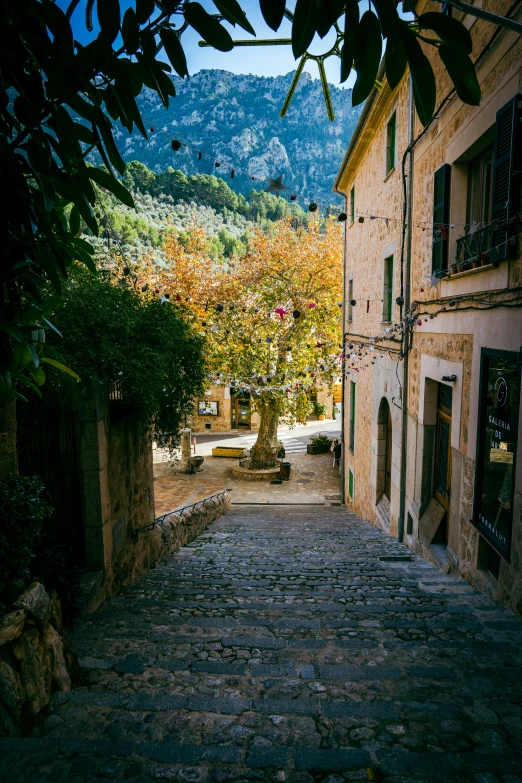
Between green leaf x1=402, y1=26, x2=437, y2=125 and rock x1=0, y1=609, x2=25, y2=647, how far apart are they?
2987 mm

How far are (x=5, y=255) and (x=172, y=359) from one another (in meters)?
3.75

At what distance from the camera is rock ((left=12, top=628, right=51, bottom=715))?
2.66 m

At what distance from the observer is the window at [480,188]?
5395mm

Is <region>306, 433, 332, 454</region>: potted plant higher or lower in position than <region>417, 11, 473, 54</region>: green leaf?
lower

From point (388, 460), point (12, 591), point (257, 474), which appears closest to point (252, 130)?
point (257, 474)

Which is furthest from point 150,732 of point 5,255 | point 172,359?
point 172,359

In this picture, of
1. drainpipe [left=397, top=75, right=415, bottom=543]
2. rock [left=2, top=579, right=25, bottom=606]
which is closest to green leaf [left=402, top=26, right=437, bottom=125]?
rock [left=2, top=579, right=25, bottom=606]

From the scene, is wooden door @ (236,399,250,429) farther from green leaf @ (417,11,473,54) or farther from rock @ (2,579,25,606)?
green leaf @ (417,11,473,54)

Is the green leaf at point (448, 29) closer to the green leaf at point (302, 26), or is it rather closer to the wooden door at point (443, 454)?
the green leaf at point (302, 26)

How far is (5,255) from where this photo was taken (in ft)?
6.12

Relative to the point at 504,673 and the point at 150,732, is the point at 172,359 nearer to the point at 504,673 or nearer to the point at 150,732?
the point at 150,732

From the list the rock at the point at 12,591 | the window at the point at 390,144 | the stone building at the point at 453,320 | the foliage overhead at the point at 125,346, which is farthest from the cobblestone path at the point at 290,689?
the window at the point at 390,144

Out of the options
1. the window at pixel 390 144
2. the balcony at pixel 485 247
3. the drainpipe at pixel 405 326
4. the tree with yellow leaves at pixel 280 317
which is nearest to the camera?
the balcony at pixel 485 247

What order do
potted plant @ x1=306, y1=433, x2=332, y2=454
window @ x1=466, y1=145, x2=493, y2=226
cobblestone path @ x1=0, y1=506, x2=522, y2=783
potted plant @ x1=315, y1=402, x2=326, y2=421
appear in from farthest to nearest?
potted plant @ x1=315, y1=402, x2=326, y2=421 < potted plant @ x1=306, y1=433, x2=332, y2=454 < window @ x1=466, y1=145, x2=493, y2=226 < cobblestone path @ x1=0, y1=506, x2=522, y2=783
